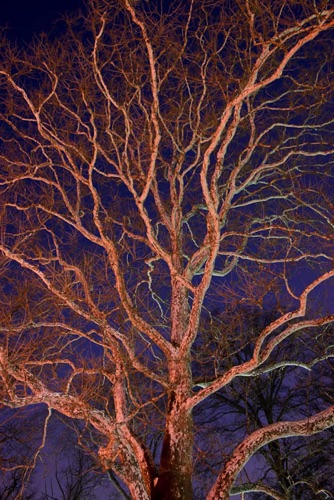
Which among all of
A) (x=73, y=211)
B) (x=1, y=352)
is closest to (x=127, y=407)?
(x=1, y=352)

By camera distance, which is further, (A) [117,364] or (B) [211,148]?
(A) [117,364]

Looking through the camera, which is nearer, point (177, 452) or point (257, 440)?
point (257, 440)

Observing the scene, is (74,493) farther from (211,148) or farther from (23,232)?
(211,148)

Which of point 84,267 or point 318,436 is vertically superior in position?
point 84,267

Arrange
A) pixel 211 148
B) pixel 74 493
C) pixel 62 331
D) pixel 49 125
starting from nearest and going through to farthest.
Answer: pixel 211 148
pixel 62 331
pixel 49 125
pixel 74 493

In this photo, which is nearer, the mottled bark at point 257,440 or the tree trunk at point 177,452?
the mottled bark at point 257,440

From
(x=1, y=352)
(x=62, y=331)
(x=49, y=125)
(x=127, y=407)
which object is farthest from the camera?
(x=49, y=125)

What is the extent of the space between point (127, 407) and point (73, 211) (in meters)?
3.66

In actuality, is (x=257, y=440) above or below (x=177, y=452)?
below

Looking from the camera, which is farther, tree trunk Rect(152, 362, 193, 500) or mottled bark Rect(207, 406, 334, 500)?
tree trunk Rect(152, 362, 193, 500)

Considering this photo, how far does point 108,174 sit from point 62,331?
3.17m

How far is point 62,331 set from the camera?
896 centimetres

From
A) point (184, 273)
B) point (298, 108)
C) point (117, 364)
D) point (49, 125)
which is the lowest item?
point (117, 364)

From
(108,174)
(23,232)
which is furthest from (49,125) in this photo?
(23,232)
